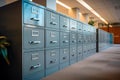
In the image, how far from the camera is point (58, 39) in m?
2.61

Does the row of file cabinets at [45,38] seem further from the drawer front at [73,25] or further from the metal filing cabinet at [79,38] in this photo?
the metal filing cabinet at [79,38]

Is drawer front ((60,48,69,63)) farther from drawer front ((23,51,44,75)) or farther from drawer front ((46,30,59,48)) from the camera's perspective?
drawer front ((23,51,44,75))

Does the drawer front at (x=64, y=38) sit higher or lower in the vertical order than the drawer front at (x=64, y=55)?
higher

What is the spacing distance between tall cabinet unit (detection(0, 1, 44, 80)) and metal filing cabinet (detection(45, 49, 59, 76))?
202mm

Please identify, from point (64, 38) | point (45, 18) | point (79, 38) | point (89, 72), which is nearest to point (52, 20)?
point (45, 18)

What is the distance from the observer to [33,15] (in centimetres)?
192

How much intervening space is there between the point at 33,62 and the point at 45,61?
1.02ft

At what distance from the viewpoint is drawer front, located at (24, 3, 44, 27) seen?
5.87 feet

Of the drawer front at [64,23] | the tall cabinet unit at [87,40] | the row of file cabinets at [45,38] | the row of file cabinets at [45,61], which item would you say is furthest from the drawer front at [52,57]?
the tall cabinet unit at [87,40]

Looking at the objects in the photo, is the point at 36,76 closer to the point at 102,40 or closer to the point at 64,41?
the point at 64,41

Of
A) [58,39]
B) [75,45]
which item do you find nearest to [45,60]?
[58,39]

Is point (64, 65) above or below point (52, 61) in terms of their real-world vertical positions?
below

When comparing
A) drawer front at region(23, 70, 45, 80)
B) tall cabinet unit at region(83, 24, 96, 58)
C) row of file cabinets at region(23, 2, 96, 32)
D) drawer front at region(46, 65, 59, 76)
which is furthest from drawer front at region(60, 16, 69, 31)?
tall cabinet unit at region(83, 24, 96, 58)

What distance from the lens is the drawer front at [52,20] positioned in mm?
2248
